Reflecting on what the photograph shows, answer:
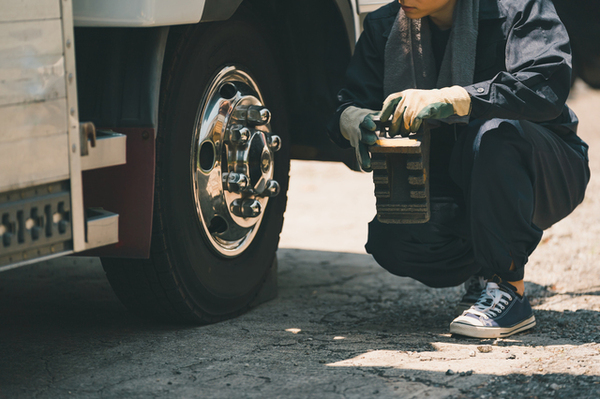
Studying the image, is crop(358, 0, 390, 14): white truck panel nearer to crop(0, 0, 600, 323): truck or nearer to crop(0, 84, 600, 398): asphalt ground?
crop(0, 0, 600, 323): truck

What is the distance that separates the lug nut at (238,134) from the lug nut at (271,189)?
19 cm

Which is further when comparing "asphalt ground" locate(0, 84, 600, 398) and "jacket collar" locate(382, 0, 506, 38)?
"jacket collar" locate(382, 0, 506, 38)

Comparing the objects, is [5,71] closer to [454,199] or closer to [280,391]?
[280,391]

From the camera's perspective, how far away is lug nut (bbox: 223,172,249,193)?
92.1 inches

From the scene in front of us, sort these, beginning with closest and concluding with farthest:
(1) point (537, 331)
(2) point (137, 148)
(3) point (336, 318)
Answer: (2) point (137, 148) → (1) point (537, 331) → (3) point (336, 318)

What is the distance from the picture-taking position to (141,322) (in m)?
2.38

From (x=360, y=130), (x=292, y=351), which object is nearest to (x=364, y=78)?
(x=360, y=130)

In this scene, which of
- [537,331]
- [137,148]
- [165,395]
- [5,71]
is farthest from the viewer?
[537,331]

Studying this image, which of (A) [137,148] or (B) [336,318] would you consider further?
(B) [336,318]

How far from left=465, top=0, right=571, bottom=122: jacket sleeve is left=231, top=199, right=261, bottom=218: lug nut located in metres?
0.75

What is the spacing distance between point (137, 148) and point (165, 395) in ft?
2.05

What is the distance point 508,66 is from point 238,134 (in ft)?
2.75

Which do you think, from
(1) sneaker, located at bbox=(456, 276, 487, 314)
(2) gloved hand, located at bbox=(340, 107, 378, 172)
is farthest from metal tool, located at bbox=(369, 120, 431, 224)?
(1) sneaker, located at bbox=(456, 276, 487, 314)

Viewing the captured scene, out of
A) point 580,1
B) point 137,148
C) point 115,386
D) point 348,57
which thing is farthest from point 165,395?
point 580,1
